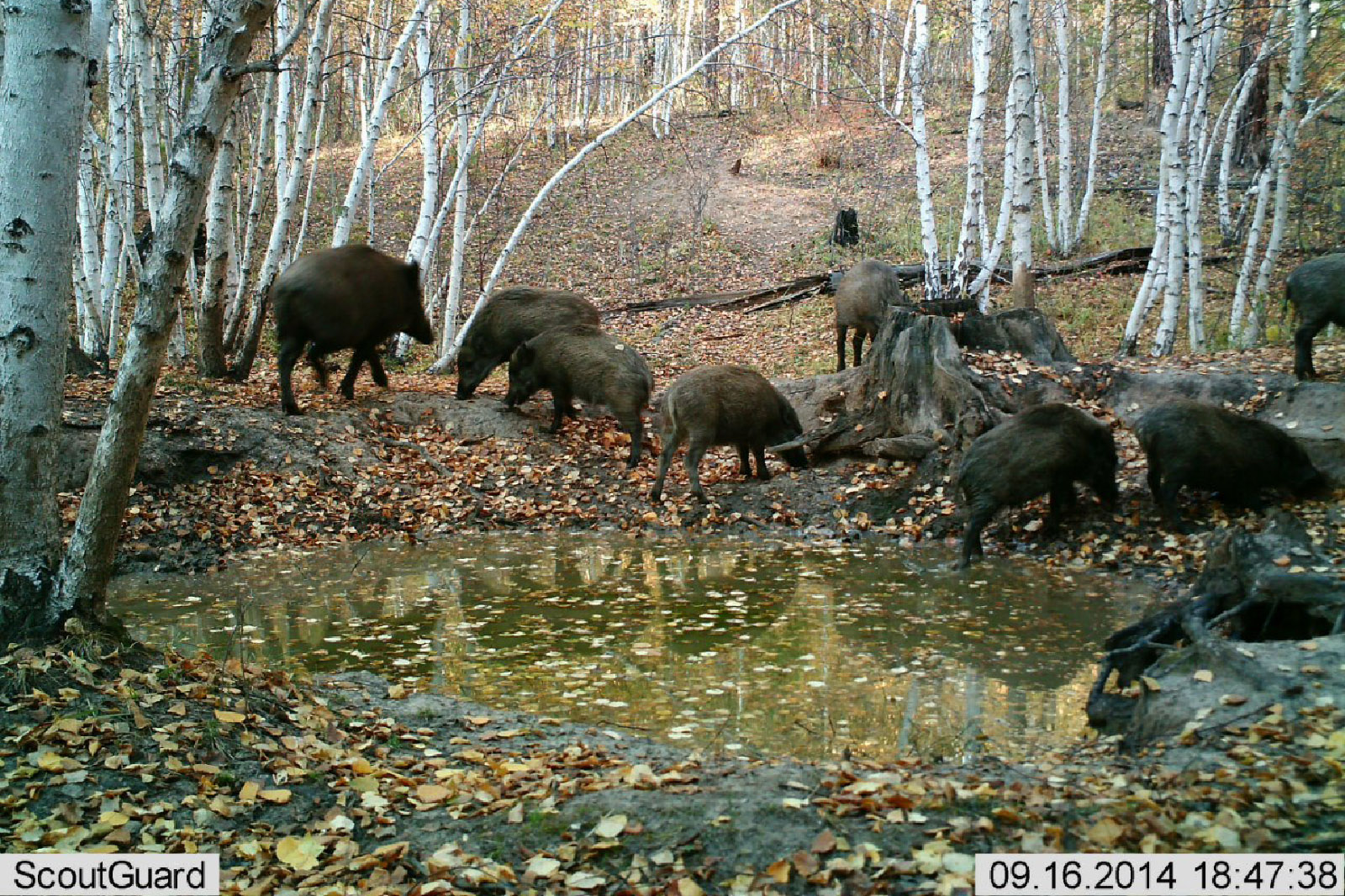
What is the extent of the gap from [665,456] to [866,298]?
4752mm

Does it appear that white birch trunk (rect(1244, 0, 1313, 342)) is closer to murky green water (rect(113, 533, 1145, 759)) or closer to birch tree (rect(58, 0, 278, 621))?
murky green water (rect(113, 533, 1145, 759))

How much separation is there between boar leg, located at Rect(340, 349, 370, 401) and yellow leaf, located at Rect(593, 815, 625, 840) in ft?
30.6

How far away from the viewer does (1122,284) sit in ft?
67.0

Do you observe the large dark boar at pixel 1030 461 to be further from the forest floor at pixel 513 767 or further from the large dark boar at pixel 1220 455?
the forest floor at pixel 513 767

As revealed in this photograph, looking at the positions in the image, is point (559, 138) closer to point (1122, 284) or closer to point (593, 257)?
point (593, 257)

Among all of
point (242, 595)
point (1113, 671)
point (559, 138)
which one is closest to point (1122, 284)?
point (1113, 671)

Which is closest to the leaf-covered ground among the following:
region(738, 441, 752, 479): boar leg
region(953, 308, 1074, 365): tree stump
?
region(738, 441, 752, 479): boar leg

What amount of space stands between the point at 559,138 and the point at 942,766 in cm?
3486

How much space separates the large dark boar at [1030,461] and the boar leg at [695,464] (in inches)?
112

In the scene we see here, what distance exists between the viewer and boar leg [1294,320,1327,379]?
33.0ft

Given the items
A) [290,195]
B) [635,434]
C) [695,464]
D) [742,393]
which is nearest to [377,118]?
[290,195]

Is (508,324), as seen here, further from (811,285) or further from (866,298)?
(811,285)

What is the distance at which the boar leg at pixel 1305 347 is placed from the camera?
1005 centimetres

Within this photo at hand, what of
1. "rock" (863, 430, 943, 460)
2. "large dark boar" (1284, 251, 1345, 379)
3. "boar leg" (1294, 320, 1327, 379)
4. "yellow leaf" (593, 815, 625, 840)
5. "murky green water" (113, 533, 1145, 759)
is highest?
"large dark boar" (1284, 251, 1345, 379)
